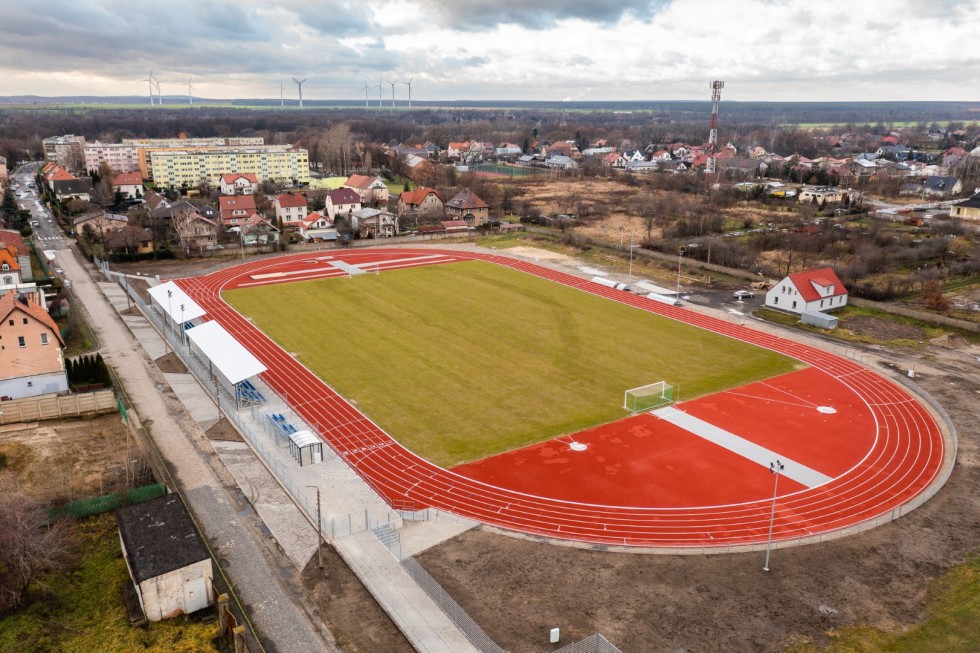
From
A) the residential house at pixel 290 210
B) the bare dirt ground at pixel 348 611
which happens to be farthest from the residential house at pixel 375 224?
the bare dirt ground at pixel 348 611

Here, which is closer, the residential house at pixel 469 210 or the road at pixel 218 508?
the road at pixel 218 508

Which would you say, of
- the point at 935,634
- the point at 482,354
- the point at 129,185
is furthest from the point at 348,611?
the point at 129,185

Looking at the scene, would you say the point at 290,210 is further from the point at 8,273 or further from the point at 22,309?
the point at 22,309

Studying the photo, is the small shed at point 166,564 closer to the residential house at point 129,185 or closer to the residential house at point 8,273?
the residential house at point 8,273

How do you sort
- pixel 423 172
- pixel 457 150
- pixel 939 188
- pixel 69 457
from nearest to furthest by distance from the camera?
1. pixel 69 457
2. pixel 939 188
3. pixel 423 172
4. pixel 457 150

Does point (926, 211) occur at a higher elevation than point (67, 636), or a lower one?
higher

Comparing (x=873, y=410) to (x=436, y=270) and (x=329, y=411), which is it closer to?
(x=329, y=411)

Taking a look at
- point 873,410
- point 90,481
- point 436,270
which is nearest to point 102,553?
point 90,481
